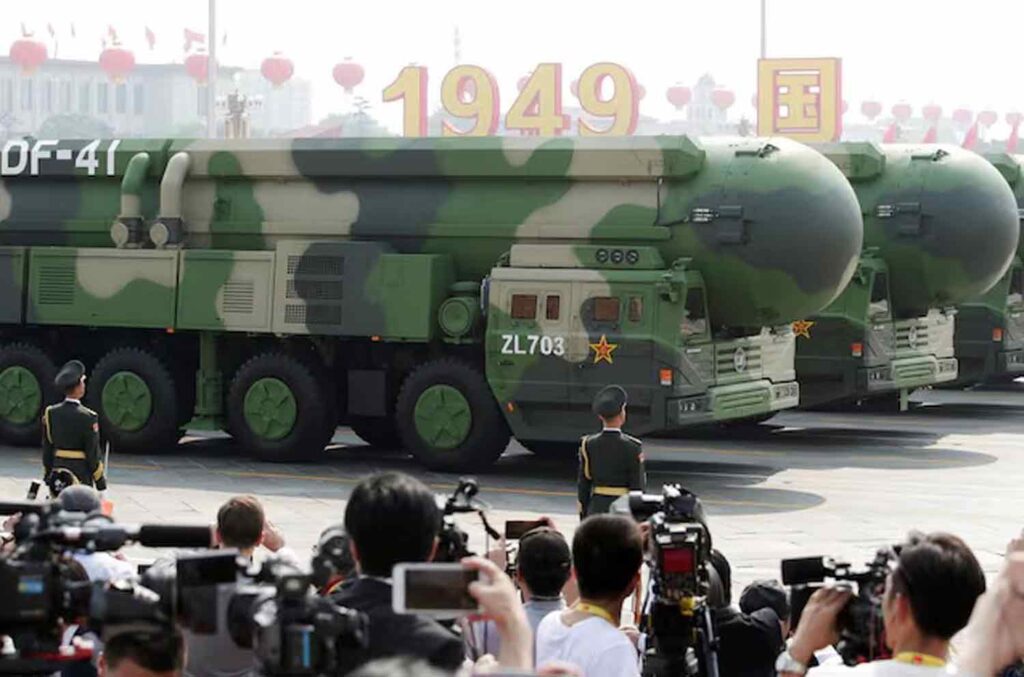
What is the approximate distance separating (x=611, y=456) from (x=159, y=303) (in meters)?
8.34

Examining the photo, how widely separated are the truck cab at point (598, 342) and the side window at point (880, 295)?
4508 millimetres

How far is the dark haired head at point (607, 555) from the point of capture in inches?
269

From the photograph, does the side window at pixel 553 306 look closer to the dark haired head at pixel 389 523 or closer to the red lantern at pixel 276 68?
the dark haired head at pixel 389 523

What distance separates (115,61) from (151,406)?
11499 centimetres

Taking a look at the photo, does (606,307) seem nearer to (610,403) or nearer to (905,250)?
(610,403)

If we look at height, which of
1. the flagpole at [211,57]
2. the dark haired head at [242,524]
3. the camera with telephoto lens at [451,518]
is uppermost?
the flagpole at [211,57]

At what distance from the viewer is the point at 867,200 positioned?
24.9m

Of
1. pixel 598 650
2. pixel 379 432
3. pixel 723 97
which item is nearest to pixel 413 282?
pixel 379 432

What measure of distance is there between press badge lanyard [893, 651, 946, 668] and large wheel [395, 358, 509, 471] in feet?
49.8

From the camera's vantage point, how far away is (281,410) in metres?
21.5

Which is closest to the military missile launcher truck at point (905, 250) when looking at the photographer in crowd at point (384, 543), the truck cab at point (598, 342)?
the truck cab at point (598, 342)

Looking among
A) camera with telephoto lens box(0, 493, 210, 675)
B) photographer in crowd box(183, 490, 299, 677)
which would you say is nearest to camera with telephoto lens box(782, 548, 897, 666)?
photographer in crowd box(183, 490, 299, 677)

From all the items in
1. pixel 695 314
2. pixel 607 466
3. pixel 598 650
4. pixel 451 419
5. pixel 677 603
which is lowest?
pixel 598 650

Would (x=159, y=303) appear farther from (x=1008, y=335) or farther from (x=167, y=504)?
(x=1008, y=335)
